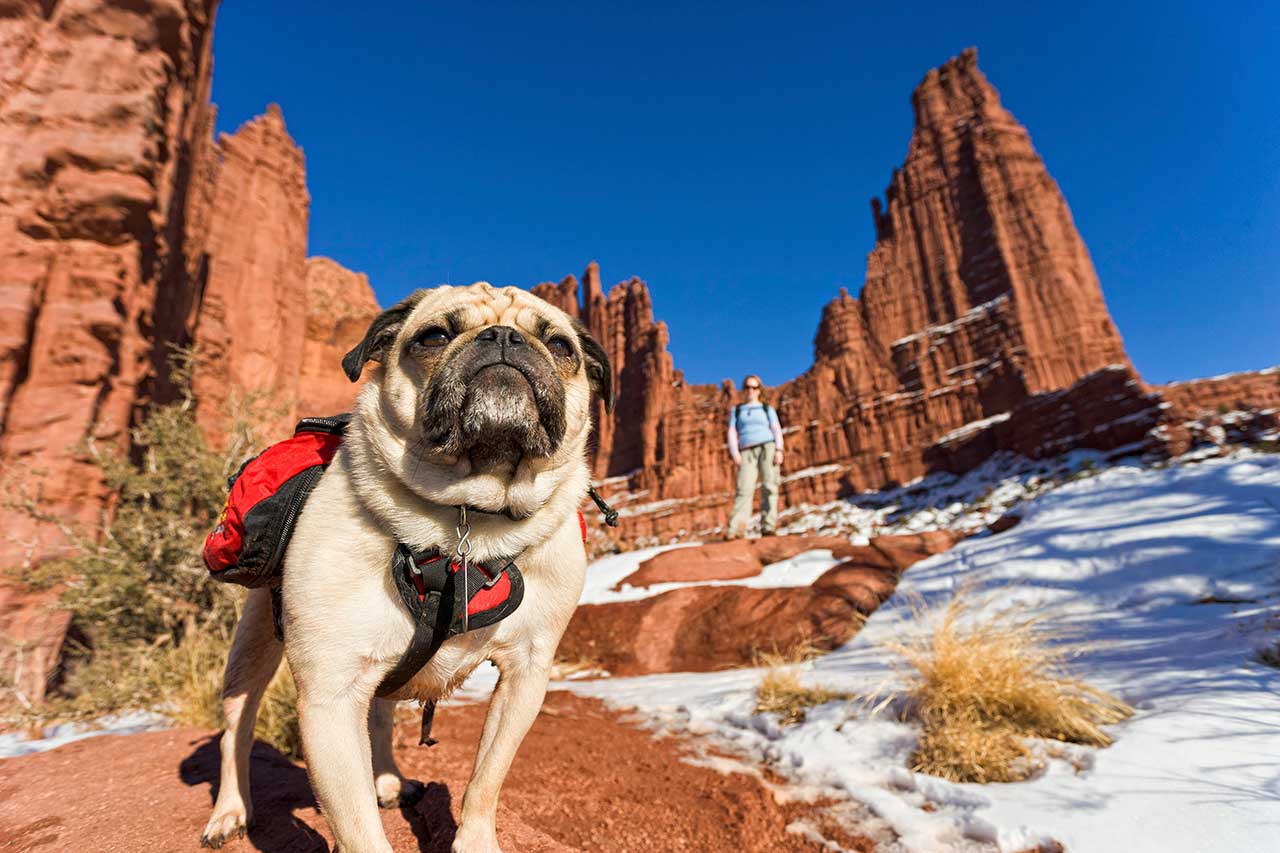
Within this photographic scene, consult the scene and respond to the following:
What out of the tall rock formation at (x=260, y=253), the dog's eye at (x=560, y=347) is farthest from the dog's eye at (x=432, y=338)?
the tall rock formation at (x=260, y=253)

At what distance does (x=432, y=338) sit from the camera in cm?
203

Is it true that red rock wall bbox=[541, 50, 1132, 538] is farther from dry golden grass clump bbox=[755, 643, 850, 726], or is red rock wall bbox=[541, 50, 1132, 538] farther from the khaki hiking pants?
dry golden grass clump bbox=[755, 643, 850, 726]

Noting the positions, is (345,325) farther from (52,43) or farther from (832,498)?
(832,498)

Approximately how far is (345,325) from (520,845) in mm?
51205

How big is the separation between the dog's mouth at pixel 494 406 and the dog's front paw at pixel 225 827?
1.65m

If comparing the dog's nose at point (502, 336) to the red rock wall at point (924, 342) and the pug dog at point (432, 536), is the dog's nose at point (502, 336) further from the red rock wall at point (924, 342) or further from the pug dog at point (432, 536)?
the red rock wall at point (924, 342)

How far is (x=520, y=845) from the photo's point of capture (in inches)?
83.1

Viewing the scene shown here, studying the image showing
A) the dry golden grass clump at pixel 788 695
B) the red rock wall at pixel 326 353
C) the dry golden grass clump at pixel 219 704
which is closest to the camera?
the dry golden grass clump at pixel 219 704

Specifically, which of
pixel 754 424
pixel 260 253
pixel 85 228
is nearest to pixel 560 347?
pixel 754 424

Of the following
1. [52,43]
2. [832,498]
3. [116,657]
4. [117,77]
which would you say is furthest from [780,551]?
[832,498]

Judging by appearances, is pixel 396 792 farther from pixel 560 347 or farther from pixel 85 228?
pixel 85 228

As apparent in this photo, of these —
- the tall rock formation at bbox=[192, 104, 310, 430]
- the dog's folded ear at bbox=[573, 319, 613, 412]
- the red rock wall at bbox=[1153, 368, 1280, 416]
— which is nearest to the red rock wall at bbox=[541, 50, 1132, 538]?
the red rock wall at bbox=[1153, 368, 1280, 416]

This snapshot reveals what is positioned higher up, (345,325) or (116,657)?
(345,325)

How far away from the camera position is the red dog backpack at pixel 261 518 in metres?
1.91
